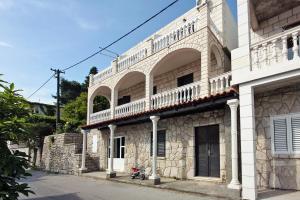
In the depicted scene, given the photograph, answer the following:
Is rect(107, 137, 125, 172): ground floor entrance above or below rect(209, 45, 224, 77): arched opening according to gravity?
below

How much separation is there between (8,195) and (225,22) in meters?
13.0

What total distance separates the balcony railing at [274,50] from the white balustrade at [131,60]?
8.08m

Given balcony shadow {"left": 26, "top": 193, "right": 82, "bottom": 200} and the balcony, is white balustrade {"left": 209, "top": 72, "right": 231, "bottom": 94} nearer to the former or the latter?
the balcony

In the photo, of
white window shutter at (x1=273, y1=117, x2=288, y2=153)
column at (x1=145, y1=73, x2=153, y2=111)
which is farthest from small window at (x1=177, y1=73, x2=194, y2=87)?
white window shutter at (x1=273, y1=117, x2=288, y2=153)

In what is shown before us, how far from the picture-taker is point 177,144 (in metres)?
13.4

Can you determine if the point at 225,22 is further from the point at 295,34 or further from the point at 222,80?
the point at 295,34

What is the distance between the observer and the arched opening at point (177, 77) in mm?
12895

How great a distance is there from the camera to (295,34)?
774cm

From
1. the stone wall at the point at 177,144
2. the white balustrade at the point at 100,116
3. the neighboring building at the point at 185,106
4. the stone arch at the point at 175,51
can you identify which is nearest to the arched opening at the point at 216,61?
the neighboring building at the point at 185,106

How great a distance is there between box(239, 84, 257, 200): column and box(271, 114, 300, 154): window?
6.16 feet

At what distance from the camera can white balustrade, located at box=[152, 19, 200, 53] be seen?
43.2ft

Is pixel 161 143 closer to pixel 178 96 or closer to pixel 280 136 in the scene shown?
pixel 178 96

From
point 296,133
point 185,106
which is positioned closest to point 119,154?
point 185,106

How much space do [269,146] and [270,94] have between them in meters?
1.81
